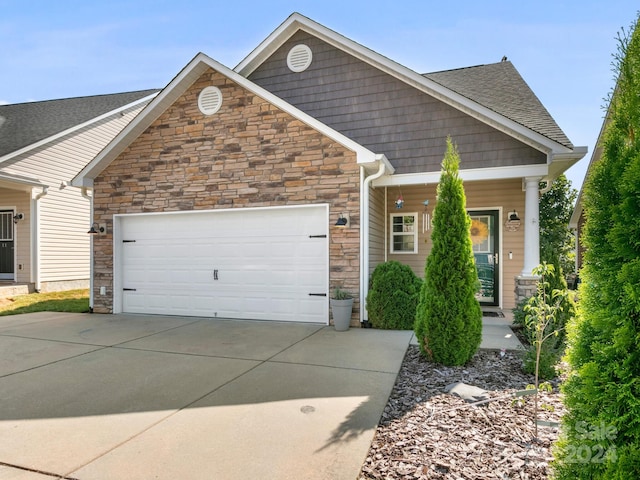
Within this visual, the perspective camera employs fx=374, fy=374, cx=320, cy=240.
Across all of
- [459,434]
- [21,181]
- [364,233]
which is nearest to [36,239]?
[21,181]

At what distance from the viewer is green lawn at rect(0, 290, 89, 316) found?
8773mm

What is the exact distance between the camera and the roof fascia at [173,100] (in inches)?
268

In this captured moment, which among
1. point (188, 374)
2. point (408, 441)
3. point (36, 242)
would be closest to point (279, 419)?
point (408, 441)

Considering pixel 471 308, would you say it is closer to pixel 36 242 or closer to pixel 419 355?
pixel 419 355

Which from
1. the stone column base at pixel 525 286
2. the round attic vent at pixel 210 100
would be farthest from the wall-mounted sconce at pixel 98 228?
the stone column base at pixel 525 286

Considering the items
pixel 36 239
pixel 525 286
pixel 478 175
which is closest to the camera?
pixel 525 286

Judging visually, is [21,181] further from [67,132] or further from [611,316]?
[611,316]

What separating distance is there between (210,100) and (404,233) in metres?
5.29

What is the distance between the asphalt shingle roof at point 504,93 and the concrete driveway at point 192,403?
199 inches

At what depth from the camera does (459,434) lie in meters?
2.68

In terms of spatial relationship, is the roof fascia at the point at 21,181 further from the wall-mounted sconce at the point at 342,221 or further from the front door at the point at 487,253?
the front door at the point at 487,253

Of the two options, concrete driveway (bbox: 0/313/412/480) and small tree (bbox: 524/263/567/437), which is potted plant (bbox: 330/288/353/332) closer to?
concrete driveway (bbox: 0/313/412/480)

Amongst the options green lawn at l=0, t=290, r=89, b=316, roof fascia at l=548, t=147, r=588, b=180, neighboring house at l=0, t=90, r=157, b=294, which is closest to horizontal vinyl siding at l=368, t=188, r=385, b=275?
roof fascia at l=548, t=147, r=588, b=180

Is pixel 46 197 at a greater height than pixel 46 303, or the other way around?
pixel 46 197
